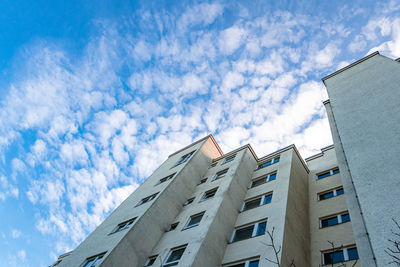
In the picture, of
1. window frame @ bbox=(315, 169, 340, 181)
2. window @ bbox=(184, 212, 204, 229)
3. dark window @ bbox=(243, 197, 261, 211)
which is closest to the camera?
window @ bbox=(184, 212, 204, 229)

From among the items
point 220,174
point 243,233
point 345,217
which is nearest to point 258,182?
point 220,174

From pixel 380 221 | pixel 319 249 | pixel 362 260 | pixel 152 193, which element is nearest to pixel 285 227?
pixel 319 249

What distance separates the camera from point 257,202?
16.8 meters

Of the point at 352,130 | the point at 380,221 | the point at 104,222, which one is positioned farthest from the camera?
the point at 104,222

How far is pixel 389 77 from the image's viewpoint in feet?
46.7

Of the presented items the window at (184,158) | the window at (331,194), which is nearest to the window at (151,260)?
the window at (331,194)

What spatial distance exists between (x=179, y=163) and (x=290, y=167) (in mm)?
10081

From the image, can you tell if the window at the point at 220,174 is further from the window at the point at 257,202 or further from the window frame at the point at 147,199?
the window frame at the point at 147,199

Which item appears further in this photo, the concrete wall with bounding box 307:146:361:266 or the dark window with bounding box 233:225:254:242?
the dark window with bounding box 233:225:254:242

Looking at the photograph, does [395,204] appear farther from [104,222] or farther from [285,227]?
[104,222]

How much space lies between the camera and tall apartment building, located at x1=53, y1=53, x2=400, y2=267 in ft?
28.8

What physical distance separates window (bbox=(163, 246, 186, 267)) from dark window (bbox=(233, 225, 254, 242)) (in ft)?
9.46

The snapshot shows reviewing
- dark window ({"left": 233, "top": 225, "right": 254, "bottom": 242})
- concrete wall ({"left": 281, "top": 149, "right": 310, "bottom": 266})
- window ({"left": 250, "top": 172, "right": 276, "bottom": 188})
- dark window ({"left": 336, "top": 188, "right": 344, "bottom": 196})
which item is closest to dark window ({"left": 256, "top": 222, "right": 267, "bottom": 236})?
dark window ({"left": 233, "top": 225, "right": 254, "bottom": 242})

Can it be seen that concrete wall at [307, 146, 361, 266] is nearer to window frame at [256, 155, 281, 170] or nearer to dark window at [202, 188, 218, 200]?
window frame at [256, 155, 281, 170]
